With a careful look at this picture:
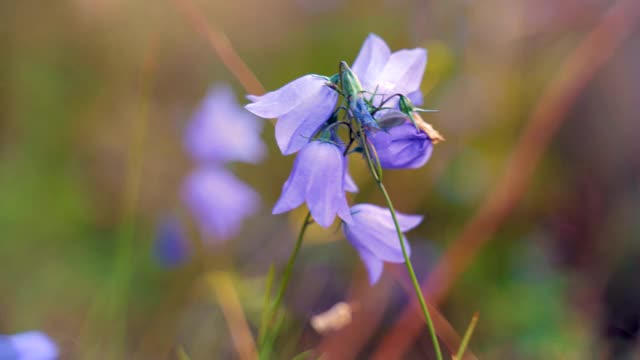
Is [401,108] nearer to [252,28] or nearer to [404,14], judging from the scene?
[404,14]

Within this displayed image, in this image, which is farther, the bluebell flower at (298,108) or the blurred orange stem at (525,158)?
the blurred orange stem at (525,158)

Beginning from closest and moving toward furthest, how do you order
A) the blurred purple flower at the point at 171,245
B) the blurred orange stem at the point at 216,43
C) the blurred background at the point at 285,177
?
the blurred orange stem at the point at 216,43
the blurred background at the point at 285,177
the blurred purple flower at the point at 171,245

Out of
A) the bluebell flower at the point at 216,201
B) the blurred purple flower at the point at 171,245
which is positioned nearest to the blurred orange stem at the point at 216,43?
the bluebell flower at the point at 216,201

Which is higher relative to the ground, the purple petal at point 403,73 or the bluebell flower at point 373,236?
the purple petal at point 403,73

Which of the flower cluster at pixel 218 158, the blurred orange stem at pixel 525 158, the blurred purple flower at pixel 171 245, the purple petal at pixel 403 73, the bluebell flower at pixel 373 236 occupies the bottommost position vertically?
the blurred orange stem at pixel 525 158

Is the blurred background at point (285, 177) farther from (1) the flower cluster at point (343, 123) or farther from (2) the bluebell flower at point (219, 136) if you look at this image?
(1) the flower cluster at point (343, 123)

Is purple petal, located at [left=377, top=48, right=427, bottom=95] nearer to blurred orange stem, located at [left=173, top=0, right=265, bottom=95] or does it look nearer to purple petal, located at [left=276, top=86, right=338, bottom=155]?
purple petal, located at [left=276, top=86, right=338, bottom=155]

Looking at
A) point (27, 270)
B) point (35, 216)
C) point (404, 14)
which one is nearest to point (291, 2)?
point (404, 14)
